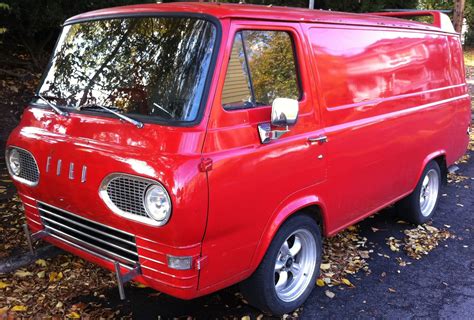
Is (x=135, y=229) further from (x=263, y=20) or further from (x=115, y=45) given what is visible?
(x=263, y=20)

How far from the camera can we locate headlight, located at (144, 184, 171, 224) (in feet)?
8.32

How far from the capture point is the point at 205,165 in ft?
8.44

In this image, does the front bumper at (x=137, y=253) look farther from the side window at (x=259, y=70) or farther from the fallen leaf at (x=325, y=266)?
the fallen leaf at (x=325, y=266)

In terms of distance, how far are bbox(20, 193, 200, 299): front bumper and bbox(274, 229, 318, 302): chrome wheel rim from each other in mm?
922

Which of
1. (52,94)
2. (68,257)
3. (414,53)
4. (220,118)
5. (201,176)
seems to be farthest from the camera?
(414,53)

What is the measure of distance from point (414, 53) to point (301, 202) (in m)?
2.36

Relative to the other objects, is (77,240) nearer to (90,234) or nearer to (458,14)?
(90,234)

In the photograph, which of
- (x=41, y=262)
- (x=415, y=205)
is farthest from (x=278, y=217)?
(x=415, y=205)

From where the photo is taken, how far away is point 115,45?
3.24 metres

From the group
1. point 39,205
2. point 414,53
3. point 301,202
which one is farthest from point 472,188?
point 39,205

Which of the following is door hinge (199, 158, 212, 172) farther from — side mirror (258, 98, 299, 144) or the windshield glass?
side mirror (258, 98, 299, 144)

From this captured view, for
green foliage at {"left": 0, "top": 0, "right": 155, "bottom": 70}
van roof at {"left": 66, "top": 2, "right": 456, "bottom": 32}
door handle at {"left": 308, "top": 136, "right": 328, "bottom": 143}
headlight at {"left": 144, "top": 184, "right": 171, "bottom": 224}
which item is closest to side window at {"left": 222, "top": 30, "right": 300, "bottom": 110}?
van roof at {"left": 66, "top": 2, "right": 456, "bottom": 32}

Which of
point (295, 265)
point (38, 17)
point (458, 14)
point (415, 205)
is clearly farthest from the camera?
point (458, 14)

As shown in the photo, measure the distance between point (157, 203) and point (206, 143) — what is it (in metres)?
0.43
